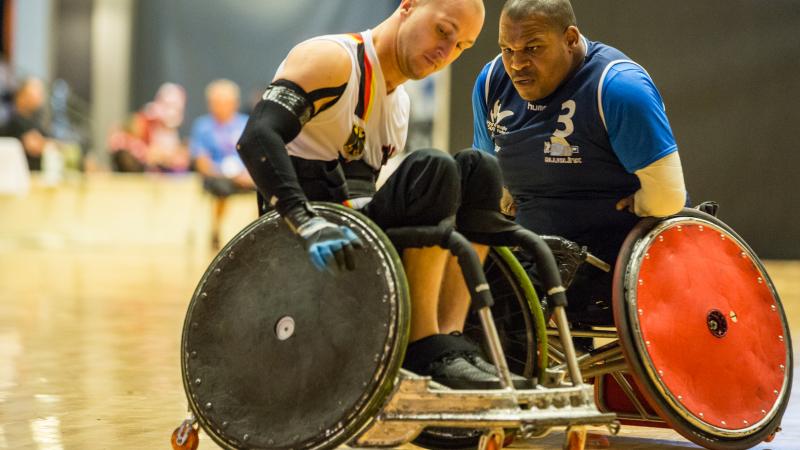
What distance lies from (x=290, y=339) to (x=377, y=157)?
0.68m

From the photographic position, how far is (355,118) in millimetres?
2865

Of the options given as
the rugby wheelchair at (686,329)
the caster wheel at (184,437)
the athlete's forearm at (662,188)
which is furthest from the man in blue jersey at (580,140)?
the caster wheel at (184,437)

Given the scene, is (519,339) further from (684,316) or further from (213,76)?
(213,76)

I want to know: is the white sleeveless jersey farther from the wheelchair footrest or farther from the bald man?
the wheelchair footrest

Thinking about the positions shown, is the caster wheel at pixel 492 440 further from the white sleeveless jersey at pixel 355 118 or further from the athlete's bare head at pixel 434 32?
the athlete's bare head at pixel 434 32

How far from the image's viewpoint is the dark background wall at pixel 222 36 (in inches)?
786

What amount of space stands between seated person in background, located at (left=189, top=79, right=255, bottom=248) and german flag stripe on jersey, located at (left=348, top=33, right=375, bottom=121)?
29.7 feet

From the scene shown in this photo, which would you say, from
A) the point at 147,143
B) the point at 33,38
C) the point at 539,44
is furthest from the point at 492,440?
the point at 33,38

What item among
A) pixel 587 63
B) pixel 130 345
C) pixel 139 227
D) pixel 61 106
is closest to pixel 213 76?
pixel 61 106

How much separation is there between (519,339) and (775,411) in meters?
0.71

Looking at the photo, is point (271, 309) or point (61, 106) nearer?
point (271, 309)

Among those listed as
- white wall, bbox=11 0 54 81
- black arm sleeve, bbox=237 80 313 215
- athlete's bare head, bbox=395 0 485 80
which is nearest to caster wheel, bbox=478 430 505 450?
black arm sleeve, bbox=237 80 313 215

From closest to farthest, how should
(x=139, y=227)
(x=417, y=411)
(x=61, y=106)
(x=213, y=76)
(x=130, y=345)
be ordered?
(x=417, y=411), (x=130, y=345), (x=139, y=227), (x=61, y=106), (x=213, y=76)

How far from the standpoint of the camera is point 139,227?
13680 mm
